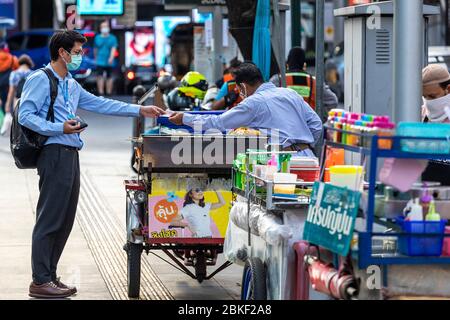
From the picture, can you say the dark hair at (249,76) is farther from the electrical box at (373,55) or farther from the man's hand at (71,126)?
the electrical box at (373,55)

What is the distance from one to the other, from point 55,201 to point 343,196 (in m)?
3.44

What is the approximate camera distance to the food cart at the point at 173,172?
28.0ft

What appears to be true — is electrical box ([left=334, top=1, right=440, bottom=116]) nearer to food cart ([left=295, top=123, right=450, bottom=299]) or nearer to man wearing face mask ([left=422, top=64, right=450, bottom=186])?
man wearing face mask ([left=422, top=64, right=450, bottom=186])

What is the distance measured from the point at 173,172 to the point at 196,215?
34 centimetres

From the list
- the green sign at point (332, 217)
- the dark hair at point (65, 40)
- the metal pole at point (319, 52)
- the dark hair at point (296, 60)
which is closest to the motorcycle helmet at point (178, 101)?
the dark hair at point (296, 60)

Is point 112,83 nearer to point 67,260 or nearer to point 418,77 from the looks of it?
point 67,260

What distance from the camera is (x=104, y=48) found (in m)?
39.5

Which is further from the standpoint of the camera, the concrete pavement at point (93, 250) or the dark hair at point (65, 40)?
the concrete pavement at point (93, 250)

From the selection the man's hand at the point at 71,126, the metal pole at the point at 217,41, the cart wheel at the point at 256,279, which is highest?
the metal pole at the point at 217,41

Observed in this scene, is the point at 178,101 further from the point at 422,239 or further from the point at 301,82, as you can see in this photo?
the point at 422,239

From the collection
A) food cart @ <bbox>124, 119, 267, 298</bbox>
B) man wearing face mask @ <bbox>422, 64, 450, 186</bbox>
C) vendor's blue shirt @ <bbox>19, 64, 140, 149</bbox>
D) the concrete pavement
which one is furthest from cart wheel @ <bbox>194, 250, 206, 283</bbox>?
man wearing face mask @ <bbox>422, 64, 450, 186</bbox>

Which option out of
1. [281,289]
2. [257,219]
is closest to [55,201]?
[257,219]

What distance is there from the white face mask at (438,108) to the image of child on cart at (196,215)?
2193mm

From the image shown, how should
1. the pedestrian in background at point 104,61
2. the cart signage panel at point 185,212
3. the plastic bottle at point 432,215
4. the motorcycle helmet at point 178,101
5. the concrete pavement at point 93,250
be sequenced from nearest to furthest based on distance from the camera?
the plastic bottle at point 432,215 < the cart signage panel at point 185,212 < the concrete pavement at point 93,250 < the motorcycle helmet at point 178,101 < the pedestrian in background at point 104,61
